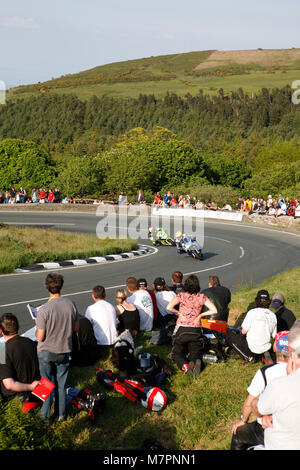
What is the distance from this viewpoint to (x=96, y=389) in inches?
291

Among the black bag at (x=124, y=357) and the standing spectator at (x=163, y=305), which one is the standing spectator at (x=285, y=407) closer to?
the black bag at (x=124, y=357)

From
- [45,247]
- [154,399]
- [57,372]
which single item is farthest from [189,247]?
[57,372]

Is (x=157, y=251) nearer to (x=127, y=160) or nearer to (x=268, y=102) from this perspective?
(x=127, y=160)

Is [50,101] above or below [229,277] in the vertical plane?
above

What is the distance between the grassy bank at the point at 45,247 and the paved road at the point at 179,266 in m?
1.44

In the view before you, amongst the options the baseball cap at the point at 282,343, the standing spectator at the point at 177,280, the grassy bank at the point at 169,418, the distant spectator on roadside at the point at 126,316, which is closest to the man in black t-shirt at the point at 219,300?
the standing spectator at the point at 177,280

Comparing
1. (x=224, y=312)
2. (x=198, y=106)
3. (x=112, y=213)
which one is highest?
(x=198, y=106)

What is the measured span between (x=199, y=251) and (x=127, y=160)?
111ft

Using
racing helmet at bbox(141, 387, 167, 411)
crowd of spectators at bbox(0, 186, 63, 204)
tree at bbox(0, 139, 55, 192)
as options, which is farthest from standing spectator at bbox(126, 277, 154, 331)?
tree at bbox(0, 139, 55, 192)

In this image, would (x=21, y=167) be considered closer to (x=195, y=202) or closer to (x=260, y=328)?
(x=195, y=202)

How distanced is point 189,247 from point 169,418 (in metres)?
16.9

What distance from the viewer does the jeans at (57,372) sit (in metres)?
6.39

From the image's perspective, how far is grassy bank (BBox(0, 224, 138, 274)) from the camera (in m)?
19.1
